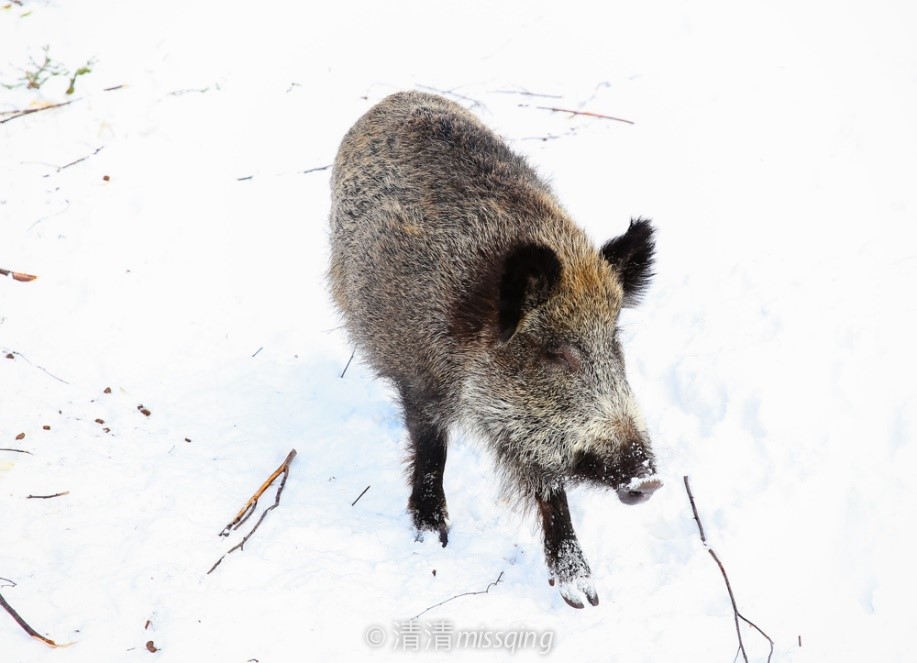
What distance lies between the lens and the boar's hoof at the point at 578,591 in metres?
3.46

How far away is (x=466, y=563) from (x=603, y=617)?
0.75 m

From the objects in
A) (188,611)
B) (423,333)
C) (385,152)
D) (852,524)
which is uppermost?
(385,152)

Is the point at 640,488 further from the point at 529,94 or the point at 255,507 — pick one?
the point at 529,94

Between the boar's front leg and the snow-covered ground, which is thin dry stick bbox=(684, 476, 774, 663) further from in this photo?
the boar's front leg

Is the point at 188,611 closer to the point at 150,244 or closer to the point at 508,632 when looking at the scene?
the point at 508,632

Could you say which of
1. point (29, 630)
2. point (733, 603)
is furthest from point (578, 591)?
point (29, 630)

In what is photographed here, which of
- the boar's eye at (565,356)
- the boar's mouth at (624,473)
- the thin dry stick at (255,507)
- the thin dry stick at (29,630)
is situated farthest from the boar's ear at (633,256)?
the thin dry stick at (29,630)

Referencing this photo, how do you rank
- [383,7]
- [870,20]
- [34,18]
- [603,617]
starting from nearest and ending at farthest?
1. [603,617]
2. [870,20]
3. [34,18]
4. [383,7]

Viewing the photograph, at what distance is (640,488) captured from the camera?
3008 millimetres

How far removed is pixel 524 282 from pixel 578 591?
1461mm

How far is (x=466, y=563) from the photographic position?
3789 millimetres

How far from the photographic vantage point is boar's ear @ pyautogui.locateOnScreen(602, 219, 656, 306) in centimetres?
358

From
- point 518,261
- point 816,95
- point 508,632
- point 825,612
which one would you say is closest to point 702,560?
point 825,612

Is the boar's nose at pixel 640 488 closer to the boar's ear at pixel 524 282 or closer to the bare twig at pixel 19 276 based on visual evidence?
the boar's ear at pixel 524 282
